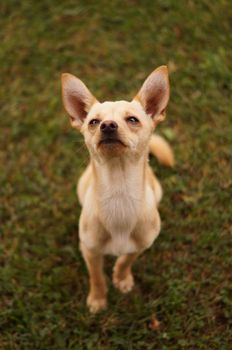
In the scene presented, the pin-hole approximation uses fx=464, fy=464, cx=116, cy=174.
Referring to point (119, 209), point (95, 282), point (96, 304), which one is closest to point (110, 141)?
point (119, 209)

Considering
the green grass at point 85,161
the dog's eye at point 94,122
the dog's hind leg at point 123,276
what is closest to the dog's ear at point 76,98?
the dog's eye at point 94,122

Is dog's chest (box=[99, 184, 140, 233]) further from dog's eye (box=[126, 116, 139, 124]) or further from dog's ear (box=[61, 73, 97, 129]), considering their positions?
dog's ear (box=[61, 73, 97, 129])

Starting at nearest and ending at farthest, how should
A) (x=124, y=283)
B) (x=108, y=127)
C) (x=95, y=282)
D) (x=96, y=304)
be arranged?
(x=108, y=127) → (x=95, y=282) → (x=96, y=304) → (x=124, y=283)

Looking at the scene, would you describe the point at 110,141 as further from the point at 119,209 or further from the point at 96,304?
the point at 96,304

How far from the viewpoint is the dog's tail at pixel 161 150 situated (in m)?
4.26

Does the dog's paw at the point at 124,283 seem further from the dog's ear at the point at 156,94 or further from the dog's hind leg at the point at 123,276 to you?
the dog's ear at the point at 156,94

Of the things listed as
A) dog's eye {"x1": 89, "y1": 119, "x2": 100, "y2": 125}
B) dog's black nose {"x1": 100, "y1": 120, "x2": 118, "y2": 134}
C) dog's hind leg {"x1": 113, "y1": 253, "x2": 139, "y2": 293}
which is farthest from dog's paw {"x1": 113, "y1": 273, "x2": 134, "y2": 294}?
dog's black nose {"x1": 100, "y1": 120, "x2": 118, "y2": 134}

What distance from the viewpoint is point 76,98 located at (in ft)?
9.99

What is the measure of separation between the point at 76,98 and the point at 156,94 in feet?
1.72

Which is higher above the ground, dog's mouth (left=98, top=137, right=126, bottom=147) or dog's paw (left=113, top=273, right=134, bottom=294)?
dog's mouth (left=98, top=137, right=126, bottom=147)

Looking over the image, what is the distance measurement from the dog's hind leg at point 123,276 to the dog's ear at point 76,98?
3.82ft

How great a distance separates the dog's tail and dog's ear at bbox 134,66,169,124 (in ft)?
3.72

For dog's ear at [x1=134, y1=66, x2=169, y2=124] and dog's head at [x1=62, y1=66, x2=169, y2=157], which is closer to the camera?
dog's head at [x1=62, y1=66, x2=169, y2=157]

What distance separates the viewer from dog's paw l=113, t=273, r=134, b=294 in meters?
3.80
